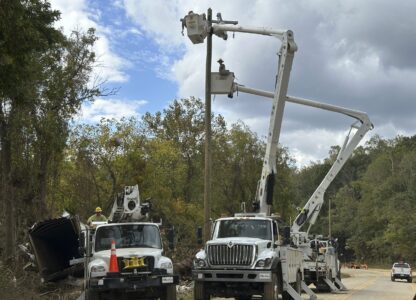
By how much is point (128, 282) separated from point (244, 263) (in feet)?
10.9

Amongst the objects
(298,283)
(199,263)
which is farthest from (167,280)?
(298,283)

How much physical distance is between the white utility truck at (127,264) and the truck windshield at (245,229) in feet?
7.64

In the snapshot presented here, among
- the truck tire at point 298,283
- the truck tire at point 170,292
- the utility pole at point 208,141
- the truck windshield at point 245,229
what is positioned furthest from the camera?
the utility pole at point 208,141

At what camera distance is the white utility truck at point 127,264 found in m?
15.0

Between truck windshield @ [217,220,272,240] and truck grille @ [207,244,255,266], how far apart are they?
1.01m

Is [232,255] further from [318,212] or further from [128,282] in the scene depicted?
[318,212]

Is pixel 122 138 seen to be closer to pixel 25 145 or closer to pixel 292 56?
pixel 25 145

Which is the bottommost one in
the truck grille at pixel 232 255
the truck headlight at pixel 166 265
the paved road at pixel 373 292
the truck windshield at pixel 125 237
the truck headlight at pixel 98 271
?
the paved road at pixel 373 292

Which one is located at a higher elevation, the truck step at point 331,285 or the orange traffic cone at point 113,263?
the orange traffic cone at point 113,263

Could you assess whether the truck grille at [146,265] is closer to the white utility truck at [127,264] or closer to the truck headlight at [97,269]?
the white utility truck at [127,264]

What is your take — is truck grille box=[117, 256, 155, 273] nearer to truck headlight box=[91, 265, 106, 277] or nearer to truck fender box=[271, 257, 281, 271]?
truck headlight box=[91, 265, 106, 277]

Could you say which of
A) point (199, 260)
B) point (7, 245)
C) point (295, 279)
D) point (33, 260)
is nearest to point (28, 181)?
point (7, 245)

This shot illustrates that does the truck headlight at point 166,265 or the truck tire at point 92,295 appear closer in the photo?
the truck tire at point 92,295

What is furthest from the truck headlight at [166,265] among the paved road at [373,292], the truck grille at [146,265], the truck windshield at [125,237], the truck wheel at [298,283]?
the paved road at [373,292]
